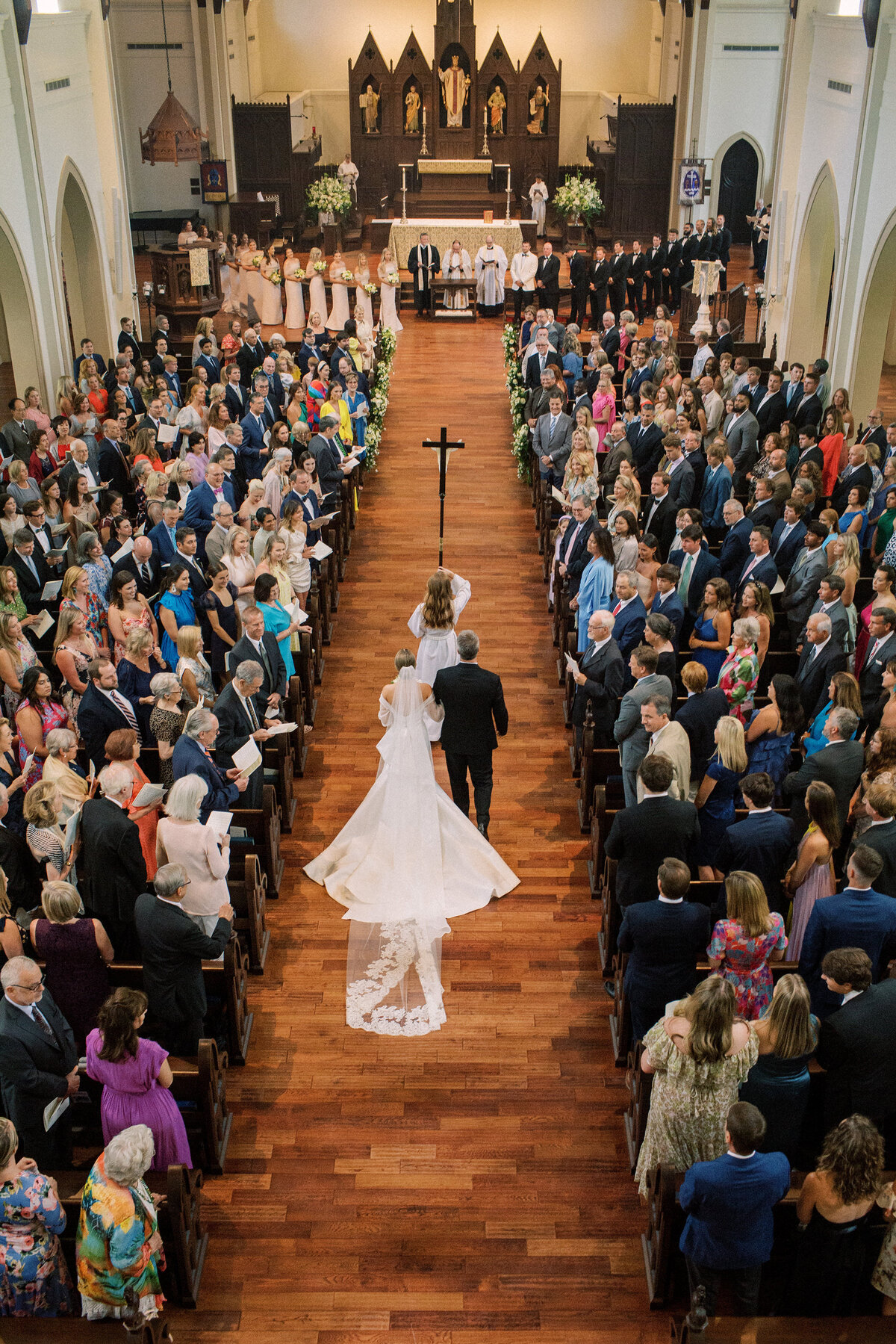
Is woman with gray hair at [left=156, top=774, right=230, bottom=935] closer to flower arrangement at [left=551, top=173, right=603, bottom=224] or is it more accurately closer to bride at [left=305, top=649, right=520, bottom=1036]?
bride at [left=305, top=649, right=520, bottom=1036]

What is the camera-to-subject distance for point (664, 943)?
5.16 metres

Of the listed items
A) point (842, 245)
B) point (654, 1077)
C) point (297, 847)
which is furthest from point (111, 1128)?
point (842, 245)

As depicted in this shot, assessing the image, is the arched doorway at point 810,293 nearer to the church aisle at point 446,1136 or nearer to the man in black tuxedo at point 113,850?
the church aisle at point 446,1136

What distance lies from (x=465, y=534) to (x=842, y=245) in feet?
19.2

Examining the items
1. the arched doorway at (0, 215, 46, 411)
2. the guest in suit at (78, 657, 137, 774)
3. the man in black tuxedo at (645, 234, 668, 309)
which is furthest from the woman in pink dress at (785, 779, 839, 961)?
the man in black tuxedo at (645, 234, 668, 309)

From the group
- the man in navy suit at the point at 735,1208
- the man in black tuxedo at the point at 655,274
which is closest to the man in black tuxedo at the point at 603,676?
the man in navy suit at the point at 735,1208

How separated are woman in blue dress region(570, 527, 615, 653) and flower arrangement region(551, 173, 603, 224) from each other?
17.4 meters

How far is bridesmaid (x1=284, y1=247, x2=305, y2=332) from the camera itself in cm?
1927

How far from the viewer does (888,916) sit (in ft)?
16.4

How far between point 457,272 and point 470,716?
14.9 meters

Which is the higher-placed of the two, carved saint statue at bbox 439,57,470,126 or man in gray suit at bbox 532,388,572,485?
carved saint statue at bbox 439,57,470,126

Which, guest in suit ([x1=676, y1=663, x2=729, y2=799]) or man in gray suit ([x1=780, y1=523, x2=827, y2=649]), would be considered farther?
man in gray suit ([x1=780, y1=523, x2=827, y2=649])

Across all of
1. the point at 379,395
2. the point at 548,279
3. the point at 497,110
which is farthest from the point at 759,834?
the point at 497,110

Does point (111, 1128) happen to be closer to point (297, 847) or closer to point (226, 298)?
point (297, 847)
